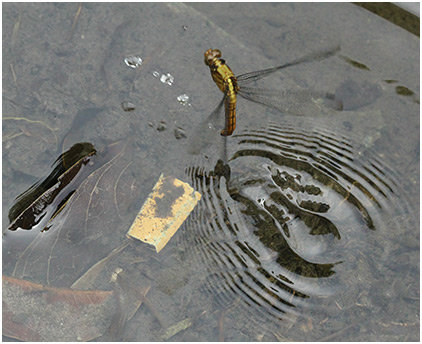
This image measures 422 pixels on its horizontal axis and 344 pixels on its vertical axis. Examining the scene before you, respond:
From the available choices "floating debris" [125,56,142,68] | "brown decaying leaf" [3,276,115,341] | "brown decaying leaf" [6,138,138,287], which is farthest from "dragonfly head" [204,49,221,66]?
"brown decaying leaf" [3,276,115,341]

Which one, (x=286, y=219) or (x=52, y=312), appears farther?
(x=286, y=219)

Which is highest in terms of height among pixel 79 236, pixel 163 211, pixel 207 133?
pixel 207 133

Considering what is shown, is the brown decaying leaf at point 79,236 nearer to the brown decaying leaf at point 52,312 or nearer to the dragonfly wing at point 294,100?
the brown decaying leaf at point 52,312

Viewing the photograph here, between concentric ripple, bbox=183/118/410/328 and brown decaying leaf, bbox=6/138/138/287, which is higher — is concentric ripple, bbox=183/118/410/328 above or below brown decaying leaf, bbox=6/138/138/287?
above

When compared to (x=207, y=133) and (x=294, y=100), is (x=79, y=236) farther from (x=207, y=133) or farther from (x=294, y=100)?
(x=294, y=100)

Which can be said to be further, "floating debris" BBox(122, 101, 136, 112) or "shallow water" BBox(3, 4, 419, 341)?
"floating debris" BBox(122, 101, 136, 112)

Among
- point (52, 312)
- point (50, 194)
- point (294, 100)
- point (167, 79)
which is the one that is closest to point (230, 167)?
point (294, 100)

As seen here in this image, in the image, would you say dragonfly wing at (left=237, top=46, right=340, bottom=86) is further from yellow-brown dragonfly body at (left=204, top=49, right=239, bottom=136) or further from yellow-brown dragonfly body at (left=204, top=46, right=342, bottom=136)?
yellow-brown dragonfly body at (left=204, top=49, right=239, bottom=136)
